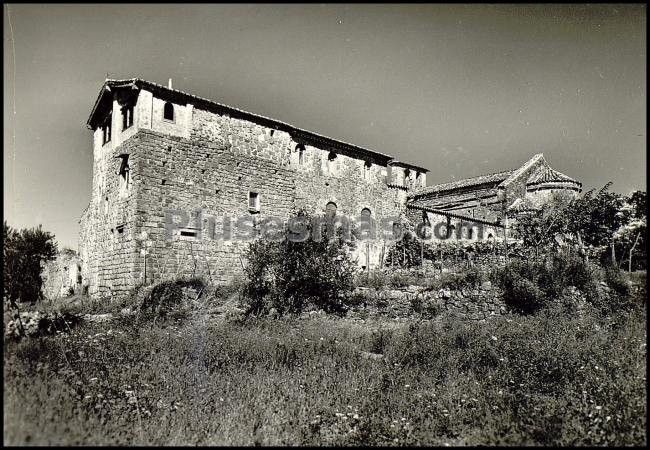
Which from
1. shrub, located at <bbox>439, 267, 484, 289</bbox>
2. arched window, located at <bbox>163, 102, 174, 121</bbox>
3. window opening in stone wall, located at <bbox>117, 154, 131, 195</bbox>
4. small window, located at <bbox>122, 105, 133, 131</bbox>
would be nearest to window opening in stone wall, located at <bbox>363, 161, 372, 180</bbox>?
arched window, located at <bbox>163, 102, 174, 121</bbox>

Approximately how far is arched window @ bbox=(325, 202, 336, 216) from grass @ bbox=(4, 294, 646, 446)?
47.1 feet

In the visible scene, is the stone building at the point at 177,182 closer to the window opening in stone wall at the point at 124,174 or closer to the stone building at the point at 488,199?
the window opening in stone wall at the point at 124,174

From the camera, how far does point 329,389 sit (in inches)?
252

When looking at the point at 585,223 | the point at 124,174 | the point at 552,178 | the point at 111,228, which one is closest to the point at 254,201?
the point at 124,174

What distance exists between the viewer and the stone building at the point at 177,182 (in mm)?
Result: 16281

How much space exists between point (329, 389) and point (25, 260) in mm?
9230

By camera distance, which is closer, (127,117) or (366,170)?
(127,117)

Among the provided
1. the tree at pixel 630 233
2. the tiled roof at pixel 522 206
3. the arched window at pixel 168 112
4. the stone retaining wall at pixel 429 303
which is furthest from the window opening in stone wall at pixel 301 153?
the tree at pixel 630 233

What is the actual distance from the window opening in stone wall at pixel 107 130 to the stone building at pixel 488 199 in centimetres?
1612

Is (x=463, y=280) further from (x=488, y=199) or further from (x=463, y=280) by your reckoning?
(x=488, y=199)

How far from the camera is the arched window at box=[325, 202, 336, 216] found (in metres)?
23.6

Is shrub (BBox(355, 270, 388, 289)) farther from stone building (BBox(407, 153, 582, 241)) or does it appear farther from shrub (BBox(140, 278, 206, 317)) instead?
stone building (BBox(407, 153, 582, 241))

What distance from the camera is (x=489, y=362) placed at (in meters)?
7.84

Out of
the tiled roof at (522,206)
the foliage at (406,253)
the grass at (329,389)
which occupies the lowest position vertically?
the grass at (329,389)
